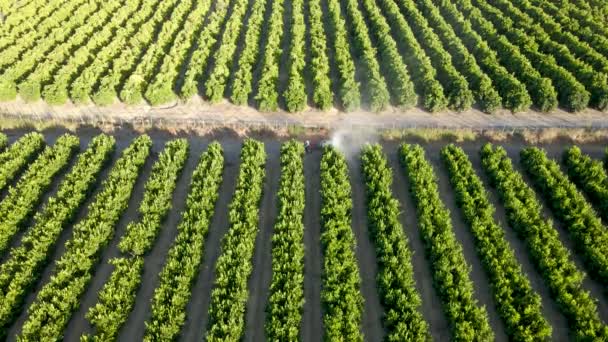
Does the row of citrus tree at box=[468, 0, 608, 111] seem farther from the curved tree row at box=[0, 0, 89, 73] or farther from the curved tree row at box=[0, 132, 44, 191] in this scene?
the curved tree row at box=[0, 0, 89, 73]

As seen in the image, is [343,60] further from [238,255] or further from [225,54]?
[238,255]

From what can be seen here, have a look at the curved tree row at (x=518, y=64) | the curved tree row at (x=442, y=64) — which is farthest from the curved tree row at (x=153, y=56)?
the curved tree row at (x=518, y=64)

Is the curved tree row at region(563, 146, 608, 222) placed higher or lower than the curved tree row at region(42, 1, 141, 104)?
lower

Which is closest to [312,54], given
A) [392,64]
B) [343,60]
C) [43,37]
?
[343,60]

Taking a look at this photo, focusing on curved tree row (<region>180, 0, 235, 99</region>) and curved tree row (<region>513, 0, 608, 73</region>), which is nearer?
curved tree row (<region>180, 0, 235, 99</region>)

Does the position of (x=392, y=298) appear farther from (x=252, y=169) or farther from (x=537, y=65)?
(x=537, y=65)

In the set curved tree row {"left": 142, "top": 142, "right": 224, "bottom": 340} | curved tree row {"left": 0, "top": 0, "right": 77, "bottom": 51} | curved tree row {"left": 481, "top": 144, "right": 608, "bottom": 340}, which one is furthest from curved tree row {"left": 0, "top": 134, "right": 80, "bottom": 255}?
curved tree row {"left": 481, "top": 144, "right": 608, "bottom": 340}

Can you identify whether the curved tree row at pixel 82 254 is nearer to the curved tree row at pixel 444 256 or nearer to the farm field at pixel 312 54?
the farm field at pixel 312 54
